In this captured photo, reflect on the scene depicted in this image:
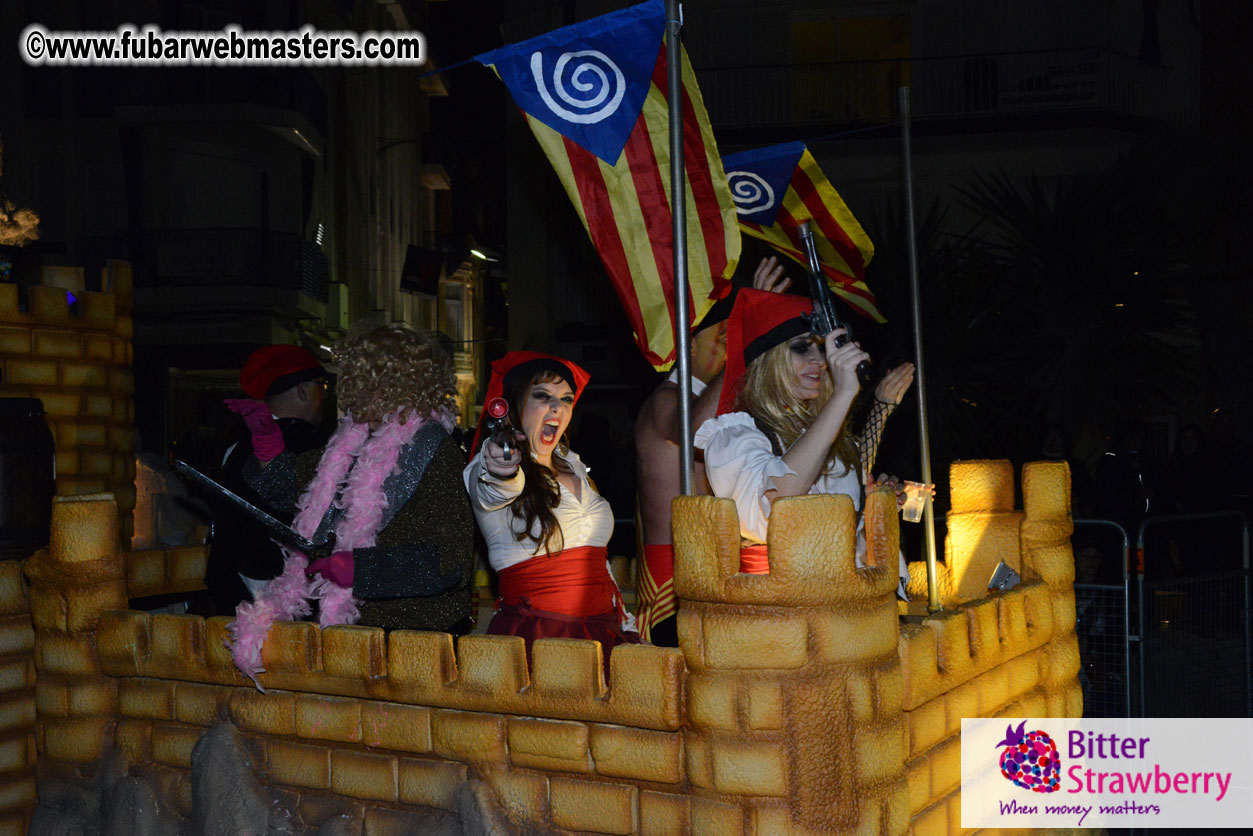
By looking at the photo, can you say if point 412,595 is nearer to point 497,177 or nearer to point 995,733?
point 995,733

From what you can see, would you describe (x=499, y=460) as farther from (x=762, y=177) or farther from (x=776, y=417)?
(x=762, y=177)

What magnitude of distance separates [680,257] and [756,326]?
613mm

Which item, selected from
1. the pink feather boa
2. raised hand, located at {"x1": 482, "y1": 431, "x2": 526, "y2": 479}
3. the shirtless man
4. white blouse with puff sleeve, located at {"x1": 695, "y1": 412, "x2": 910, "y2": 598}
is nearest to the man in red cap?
the pink feather boa

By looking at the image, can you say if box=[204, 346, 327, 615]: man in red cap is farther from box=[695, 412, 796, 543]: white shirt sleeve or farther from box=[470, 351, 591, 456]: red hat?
box=[695, 412, 796, 543]: white shirt sleeve

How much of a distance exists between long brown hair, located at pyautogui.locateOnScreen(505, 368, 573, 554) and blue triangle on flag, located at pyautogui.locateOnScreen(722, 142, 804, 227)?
2288 mm

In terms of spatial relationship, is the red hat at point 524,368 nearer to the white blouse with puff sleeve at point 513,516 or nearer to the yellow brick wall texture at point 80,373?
the white blouse with puff sleeve at point 513,516

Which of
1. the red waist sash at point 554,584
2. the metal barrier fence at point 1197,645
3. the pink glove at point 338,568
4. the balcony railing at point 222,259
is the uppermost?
the balcony railing at point 222,259

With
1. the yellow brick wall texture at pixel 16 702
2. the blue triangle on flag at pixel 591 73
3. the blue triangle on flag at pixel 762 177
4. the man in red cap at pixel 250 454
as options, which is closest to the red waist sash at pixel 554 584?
the man in red cap at pixel 250 454

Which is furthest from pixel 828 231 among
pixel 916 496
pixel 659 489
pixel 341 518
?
pixel 341 518

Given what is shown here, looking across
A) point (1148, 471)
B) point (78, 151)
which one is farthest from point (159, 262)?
point (1148, 471)

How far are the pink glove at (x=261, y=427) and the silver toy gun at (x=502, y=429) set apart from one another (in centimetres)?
105

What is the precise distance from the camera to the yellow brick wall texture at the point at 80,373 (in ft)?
23.7

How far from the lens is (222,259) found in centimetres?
2414

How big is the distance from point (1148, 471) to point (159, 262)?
1970 cm
